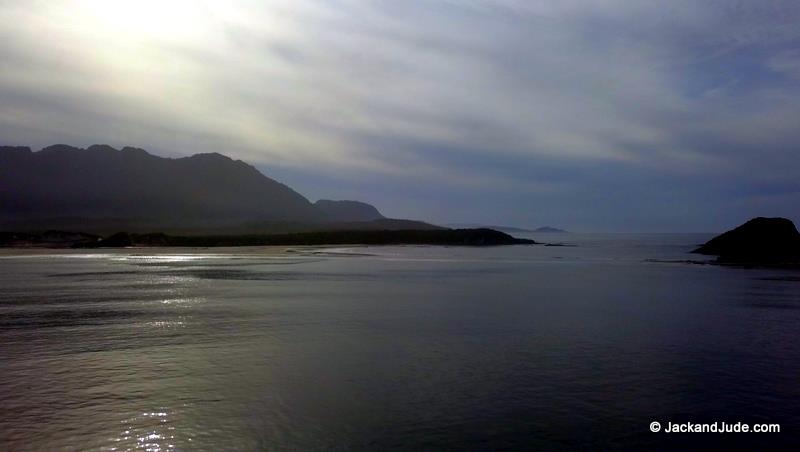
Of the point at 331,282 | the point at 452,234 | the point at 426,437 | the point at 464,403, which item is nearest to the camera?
the point at 426,437

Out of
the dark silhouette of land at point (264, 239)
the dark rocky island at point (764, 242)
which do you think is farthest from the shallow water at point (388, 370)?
the dark silhouette of land at point (264, 239)

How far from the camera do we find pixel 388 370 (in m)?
14.1

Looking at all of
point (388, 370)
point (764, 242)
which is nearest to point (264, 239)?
point (764, 242)

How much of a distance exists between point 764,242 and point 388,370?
62.9 m

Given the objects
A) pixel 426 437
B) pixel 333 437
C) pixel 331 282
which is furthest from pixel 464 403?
pixel 331 282

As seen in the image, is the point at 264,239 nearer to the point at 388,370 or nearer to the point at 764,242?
the point at 764,242

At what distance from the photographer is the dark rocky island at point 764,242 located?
61.8 metres

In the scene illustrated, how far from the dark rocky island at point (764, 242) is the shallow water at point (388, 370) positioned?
39110 millimetres

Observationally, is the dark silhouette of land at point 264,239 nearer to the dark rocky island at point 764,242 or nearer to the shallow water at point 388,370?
the dark rocky island at point 764,242

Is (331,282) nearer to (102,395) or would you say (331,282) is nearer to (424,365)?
(424,365)

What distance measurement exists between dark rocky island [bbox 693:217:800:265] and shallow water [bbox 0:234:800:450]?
128 ft

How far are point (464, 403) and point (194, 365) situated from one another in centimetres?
667

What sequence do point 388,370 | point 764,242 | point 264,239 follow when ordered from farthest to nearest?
point 264,239
point 764,242
point 388,370

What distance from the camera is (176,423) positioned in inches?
410
